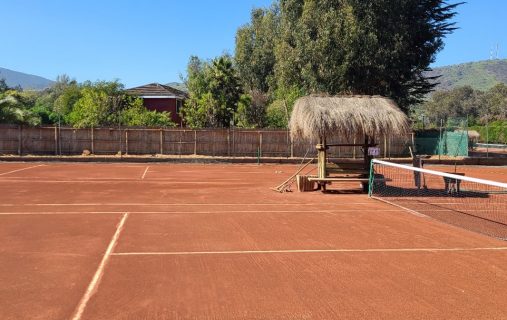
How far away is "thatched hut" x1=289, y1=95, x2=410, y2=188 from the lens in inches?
688

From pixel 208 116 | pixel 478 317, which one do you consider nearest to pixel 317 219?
pixel 478 317

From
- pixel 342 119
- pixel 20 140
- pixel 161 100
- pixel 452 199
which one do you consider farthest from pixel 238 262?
pixel 161 100

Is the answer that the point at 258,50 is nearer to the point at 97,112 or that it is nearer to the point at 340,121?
the point at 97,112

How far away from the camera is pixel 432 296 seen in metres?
6.39

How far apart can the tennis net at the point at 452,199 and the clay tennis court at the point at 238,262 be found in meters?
0.91

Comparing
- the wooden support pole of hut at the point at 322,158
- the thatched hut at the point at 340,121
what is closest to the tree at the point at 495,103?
the thatched hut at the point at 340,121

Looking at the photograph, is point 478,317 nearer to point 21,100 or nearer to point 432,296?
point 432,296

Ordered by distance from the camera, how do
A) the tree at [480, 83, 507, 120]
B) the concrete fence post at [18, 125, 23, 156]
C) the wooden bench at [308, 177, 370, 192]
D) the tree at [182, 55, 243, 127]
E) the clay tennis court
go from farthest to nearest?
the tree at [480, 83, 507, 120]
the tree at [182, 55, 243, 127]
the concrete fence post at [18, 125, 23, 156]
the wooden bench at [308, 177, 370, 192]
the clay tennis court

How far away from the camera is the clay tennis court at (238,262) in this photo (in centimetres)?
590

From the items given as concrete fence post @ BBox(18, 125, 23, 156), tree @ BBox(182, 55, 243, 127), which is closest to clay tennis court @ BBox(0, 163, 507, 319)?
concrete fence post @ BBox(18, 125, 23, 156)

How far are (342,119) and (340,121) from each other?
0.11 m

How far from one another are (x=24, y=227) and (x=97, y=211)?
2382 millimetres

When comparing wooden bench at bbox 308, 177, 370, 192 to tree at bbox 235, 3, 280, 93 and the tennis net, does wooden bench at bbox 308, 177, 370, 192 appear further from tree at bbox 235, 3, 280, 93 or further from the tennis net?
tree at bbox 235, 3, 280, 93

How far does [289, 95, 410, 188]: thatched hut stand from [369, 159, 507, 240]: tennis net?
1.34m
